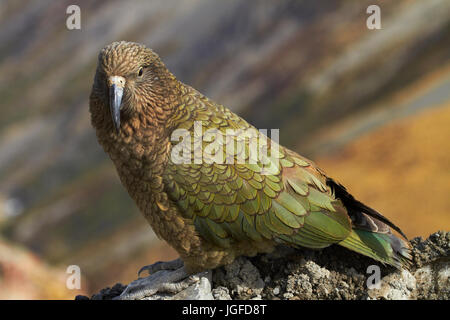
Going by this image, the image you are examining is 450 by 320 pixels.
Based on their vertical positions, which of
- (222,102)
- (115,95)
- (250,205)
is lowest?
(250,205)

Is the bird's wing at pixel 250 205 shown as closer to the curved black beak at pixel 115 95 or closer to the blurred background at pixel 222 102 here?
the curved black beak at pixel 115 95

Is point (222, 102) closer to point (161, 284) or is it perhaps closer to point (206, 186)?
point (161, 284)

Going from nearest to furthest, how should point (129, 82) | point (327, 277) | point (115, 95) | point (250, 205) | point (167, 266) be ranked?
1. point (115, 95)
2. point (129, 82)
3. point (250, 205)
4. point (327, 277)
5. point (167, 266)

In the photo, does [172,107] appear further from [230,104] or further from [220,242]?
[230,104]

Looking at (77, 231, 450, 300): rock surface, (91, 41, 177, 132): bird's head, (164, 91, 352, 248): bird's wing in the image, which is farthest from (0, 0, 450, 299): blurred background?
(91, 41, 177, 132): bird's head

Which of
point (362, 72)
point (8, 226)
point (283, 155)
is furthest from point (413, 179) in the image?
point (8, 226)

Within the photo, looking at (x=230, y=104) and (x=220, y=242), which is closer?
(x=220, y=242)

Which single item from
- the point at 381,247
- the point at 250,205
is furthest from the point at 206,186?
the point at 381,247

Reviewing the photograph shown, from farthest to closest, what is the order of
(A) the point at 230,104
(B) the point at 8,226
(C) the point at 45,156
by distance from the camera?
(C) the point at 45,156 → (B) the point at 8,226 → (A) the point at 230,104

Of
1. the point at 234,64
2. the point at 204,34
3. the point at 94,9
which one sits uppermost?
the point at 94,9
